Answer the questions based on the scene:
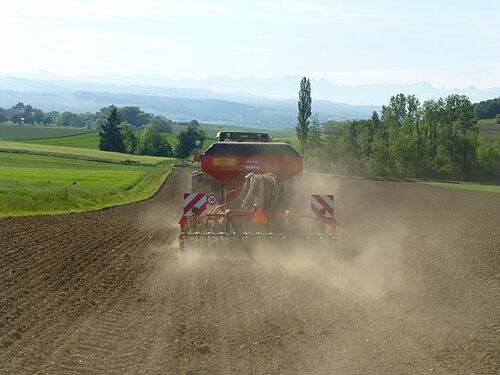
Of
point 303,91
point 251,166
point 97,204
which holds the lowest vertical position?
point 97,204

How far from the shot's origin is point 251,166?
44.4 ft

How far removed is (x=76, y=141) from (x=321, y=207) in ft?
374

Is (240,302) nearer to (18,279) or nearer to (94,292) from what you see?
(94,292)

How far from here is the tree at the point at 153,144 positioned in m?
110

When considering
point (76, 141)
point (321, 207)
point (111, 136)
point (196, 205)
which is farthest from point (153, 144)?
point (321, 207)

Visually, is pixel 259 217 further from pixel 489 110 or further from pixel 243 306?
pixel 489 110

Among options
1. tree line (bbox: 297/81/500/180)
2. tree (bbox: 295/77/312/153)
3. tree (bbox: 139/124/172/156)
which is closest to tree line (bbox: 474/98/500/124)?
tree line (bbox: 297/81/500/180)

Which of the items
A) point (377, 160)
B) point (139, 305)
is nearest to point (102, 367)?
point (139, 305)

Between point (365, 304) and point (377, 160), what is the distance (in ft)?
189

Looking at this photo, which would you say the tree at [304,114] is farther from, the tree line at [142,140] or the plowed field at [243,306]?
the plowed field at [243,306]

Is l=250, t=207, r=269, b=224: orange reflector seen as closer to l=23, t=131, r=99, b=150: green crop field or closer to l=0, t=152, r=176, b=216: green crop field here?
l=0, t=152, r=176, b=216: green crop field

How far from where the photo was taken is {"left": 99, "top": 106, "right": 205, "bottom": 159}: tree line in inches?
3969

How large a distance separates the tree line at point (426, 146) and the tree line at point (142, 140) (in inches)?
1393

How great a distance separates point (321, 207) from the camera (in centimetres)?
1258
